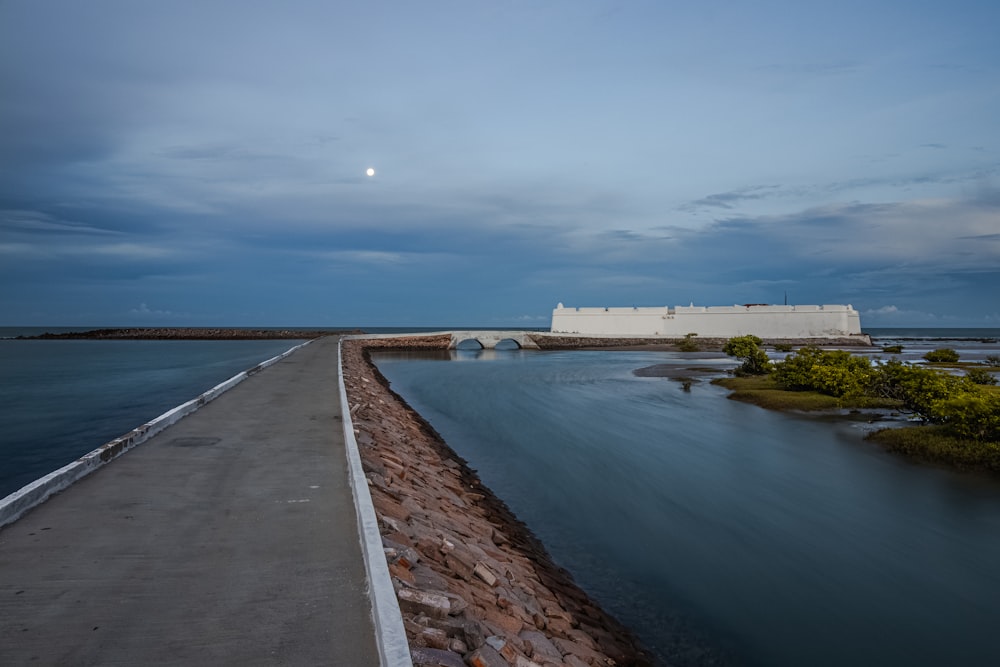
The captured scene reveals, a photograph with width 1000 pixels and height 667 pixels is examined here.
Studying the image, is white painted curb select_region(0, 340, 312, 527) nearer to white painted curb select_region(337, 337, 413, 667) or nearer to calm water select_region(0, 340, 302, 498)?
white painted curb select_region(337, 337, 413, 667)

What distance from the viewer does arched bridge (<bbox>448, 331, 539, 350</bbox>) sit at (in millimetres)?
86562

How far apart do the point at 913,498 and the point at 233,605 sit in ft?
44.2

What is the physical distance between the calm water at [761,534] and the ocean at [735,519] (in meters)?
0.03

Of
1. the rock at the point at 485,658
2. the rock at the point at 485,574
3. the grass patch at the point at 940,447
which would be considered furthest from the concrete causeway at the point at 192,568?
the grass patch at the point at 940,447

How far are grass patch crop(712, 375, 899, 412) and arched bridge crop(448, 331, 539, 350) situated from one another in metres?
55.2

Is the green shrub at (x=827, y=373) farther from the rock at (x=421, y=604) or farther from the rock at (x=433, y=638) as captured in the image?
the rock at (x=433, y=638)

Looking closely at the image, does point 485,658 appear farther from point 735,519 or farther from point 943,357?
point 943,357

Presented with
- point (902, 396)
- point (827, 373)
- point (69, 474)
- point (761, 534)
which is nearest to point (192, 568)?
point (69, 474)

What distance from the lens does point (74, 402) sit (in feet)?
91.7

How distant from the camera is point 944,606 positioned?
8.57 meters

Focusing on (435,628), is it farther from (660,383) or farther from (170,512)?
(660,383)

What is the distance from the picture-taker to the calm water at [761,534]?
305 inches

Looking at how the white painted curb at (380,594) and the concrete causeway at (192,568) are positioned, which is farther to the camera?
the concrete causeway at (192,568)

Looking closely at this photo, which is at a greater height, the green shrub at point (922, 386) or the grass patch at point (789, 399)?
the green shrub at point (922, 386)
